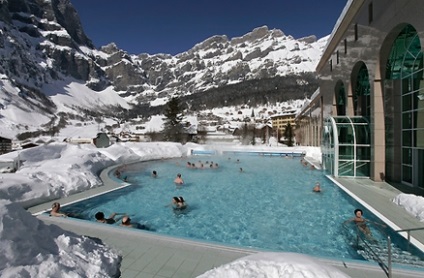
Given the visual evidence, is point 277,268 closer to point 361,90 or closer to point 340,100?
point 361,90

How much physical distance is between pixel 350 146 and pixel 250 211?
643cm

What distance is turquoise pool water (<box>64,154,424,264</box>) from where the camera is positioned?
6168 millimetres

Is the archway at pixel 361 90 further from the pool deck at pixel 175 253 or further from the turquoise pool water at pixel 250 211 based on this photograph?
the pool deck at pixel 175 253

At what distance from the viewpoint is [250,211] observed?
846 centimetres

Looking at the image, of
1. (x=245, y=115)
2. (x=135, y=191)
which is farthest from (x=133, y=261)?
(x=245, y=115)

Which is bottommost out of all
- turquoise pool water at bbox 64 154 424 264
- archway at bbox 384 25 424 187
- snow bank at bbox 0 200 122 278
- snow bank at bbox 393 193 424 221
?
turquoise pool water at bbox 64 154 424 264

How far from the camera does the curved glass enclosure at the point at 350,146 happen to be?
11.9 metres

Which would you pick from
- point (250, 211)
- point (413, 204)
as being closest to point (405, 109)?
point (413, 204)

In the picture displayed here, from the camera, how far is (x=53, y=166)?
437 inches

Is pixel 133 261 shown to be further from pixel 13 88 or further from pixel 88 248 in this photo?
pixel 13 88

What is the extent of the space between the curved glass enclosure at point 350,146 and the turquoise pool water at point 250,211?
1.26 meters

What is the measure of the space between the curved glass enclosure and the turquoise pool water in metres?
1.26

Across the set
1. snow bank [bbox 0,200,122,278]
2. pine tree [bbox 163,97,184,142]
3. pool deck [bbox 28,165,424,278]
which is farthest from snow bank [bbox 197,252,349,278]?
pine tree [bbox 163,97,184,142]

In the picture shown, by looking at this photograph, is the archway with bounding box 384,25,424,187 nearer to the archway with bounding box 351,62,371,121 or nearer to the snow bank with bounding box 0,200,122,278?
the archway with bounding box 351,62,371,121
